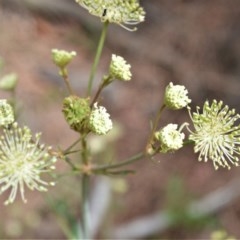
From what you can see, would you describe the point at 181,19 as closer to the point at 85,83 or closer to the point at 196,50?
the point at 196,50

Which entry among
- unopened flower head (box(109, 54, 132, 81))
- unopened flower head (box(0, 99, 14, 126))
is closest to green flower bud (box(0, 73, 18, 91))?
unopened flower head (box(0, 99, 14, 126))

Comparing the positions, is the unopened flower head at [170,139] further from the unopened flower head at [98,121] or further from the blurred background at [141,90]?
the blurred background at [141,90]

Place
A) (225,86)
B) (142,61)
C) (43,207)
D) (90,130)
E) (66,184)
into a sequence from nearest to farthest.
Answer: (90,130) → (66,184) → (43,207) → (225,86) → (142,61)

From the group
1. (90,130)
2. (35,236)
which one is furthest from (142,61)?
(90,130)

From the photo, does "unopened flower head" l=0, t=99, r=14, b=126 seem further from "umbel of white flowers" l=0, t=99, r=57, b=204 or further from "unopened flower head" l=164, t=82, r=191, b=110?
"unopened flower head" l=164, t=82, r=191, b=110

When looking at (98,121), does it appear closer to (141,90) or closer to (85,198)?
(85,198)

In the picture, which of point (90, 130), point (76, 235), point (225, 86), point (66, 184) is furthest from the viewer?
point (225, 86)

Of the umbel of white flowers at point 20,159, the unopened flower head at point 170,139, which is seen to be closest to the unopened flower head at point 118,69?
the unopened flower head at point 170,139
